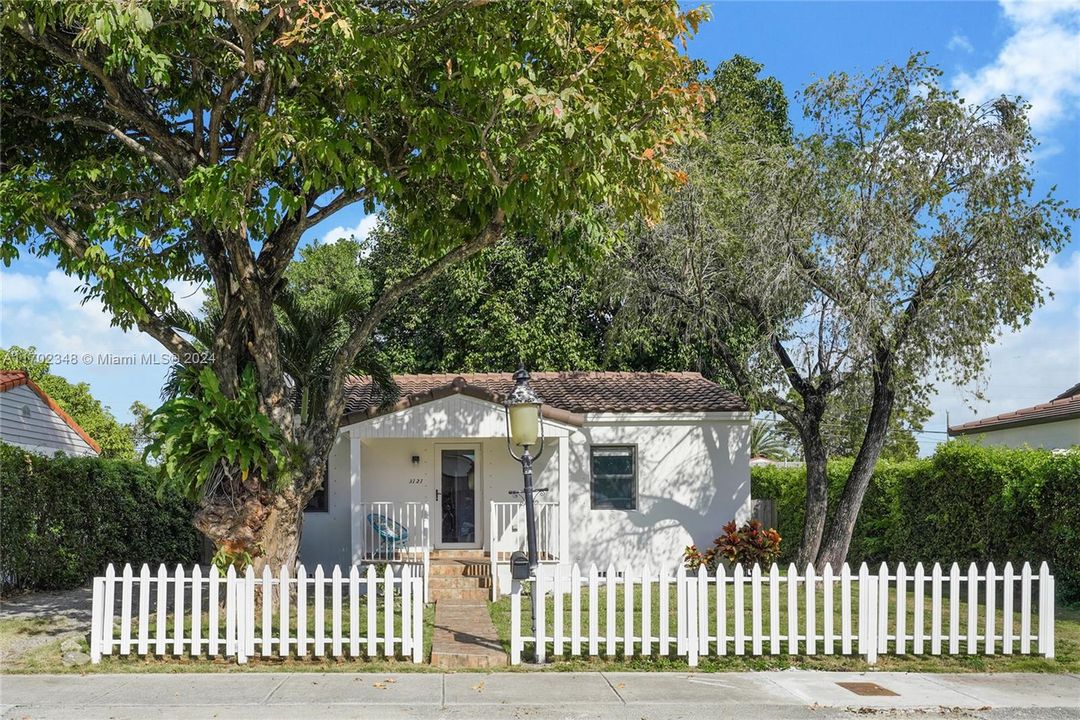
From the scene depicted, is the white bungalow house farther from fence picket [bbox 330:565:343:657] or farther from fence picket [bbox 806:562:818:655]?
fence picket [bbox 806:562:818:655]

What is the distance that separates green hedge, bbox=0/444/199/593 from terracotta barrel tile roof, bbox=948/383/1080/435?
18890mm

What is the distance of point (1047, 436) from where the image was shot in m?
22.5

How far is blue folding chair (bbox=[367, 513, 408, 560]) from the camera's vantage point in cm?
1593

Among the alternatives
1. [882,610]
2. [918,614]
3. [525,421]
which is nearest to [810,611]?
[882,610]

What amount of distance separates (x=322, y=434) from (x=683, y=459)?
7.90m

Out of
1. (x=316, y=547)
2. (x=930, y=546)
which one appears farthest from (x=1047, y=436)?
(x=316, y=547)

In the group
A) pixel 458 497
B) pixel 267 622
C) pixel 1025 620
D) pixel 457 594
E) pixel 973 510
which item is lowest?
pixel 457 594

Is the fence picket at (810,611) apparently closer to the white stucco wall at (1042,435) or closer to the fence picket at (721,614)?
the fence picket at (721,614)

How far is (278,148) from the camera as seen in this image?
10.1 metres

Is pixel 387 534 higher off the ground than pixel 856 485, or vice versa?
pixel 856 485

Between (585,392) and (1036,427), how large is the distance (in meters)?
11.8

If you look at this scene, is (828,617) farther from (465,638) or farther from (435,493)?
(435,493)

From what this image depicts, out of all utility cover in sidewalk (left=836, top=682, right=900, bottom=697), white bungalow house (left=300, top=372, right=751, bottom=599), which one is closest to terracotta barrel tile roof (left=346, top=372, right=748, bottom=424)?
white bungalow house (left=300, top=372, right=751, bottom=599)

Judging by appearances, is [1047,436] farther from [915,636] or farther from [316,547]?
[316,547]
